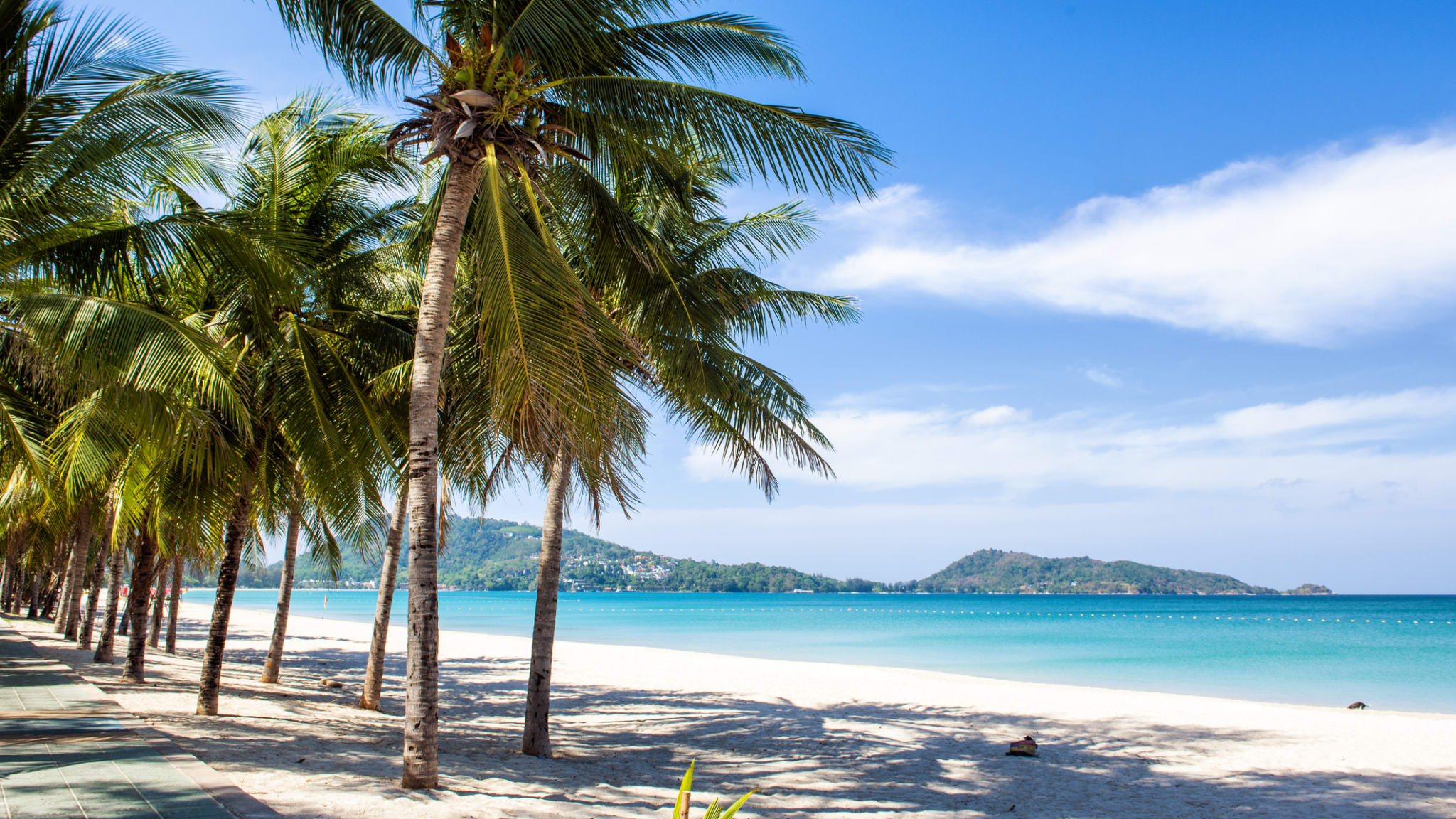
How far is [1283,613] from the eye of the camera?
73.1 m

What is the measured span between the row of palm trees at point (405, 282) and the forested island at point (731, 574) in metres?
139

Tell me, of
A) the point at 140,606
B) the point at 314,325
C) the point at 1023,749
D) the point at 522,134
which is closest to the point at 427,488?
the point at 522,134

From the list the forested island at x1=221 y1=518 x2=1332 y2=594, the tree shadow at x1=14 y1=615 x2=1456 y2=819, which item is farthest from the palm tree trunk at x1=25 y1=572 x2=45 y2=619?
the forested island at x1=221 y1=518 x2=1332 y2=594

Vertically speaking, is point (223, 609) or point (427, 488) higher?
point (427, 488)

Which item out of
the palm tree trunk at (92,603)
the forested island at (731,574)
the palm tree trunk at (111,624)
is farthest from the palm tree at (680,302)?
the forested island at (731,574)

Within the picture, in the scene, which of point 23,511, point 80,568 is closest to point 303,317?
point 23,511

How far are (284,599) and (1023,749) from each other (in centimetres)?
993

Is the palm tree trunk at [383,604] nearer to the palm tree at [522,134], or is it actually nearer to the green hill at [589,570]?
the palm tree at [522,134]

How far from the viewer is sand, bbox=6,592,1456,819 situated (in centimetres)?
651

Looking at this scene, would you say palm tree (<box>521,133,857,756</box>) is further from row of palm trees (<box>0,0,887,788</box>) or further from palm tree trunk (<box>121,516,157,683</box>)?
palm tree trunk (<box>121,516,157,683</box>)

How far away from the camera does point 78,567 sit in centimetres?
1596

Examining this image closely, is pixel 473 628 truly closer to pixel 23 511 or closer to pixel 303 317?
pixel 23 511

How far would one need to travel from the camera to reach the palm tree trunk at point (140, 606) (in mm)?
10742

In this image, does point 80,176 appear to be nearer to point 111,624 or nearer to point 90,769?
point 90,769
